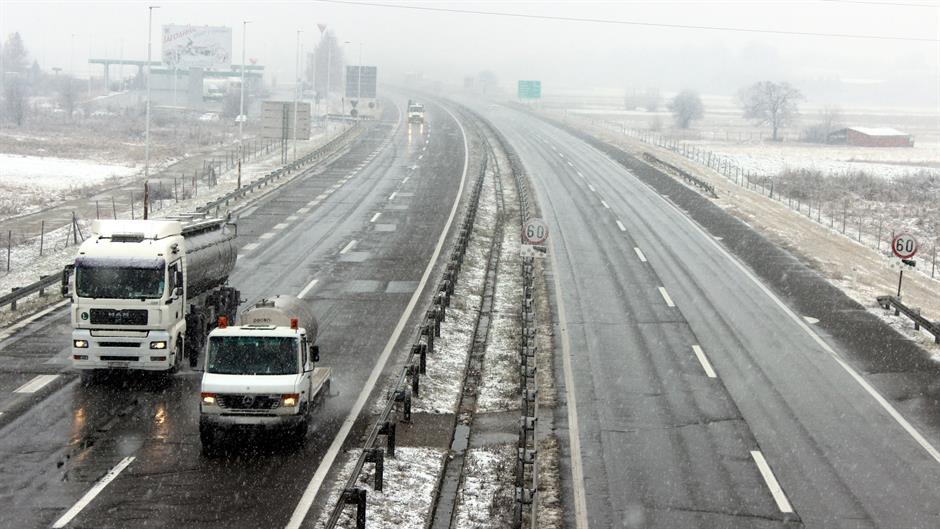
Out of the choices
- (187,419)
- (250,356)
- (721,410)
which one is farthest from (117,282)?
(721,410)

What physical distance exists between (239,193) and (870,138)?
97.8 m

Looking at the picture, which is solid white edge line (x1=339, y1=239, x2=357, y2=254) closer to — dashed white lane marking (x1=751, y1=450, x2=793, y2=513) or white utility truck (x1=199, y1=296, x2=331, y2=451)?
white utility truck (x1=199, y1=296, x2=331, y2=451)

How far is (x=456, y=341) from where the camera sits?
2578 centimetres

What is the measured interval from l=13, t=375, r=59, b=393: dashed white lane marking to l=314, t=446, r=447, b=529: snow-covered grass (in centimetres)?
728

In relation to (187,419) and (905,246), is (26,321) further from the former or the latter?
(905,246)

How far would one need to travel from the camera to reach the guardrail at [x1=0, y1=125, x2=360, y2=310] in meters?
27.4

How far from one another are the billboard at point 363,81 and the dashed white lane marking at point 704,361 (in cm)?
10798

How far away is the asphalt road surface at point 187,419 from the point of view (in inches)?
595

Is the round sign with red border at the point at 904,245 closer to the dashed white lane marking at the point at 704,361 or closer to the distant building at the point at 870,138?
the dashed white lane marking at the point at 704,361

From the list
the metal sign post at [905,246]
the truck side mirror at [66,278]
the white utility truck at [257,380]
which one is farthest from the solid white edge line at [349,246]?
the white utility truck at [257,380]

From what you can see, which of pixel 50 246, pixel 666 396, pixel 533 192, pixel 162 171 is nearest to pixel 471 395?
pixel 666 396

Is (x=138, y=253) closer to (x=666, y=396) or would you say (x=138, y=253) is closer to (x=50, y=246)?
Answer: (x=666, y=396)

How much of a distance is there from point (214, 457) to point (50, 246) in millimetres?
25393

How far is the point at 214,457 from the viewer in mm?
17250
